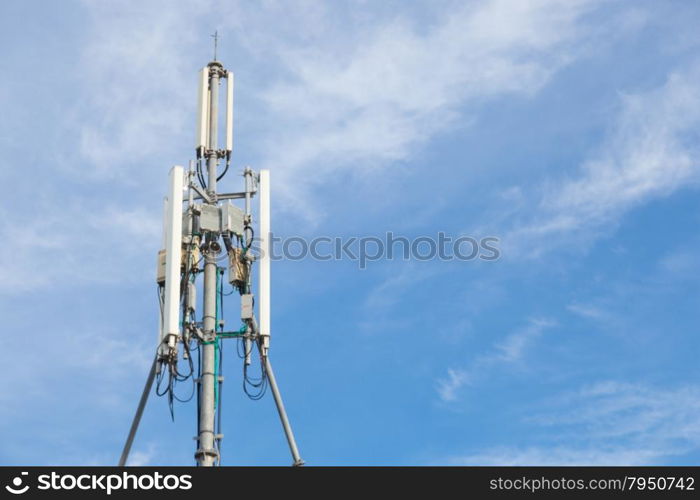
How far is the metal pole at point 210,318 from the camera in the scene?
4588 centimetres

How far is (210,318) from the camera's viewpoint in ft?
158

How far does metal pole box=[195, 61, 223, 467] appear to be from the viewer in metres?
45.9

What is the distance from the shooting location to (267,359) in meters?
48.3
